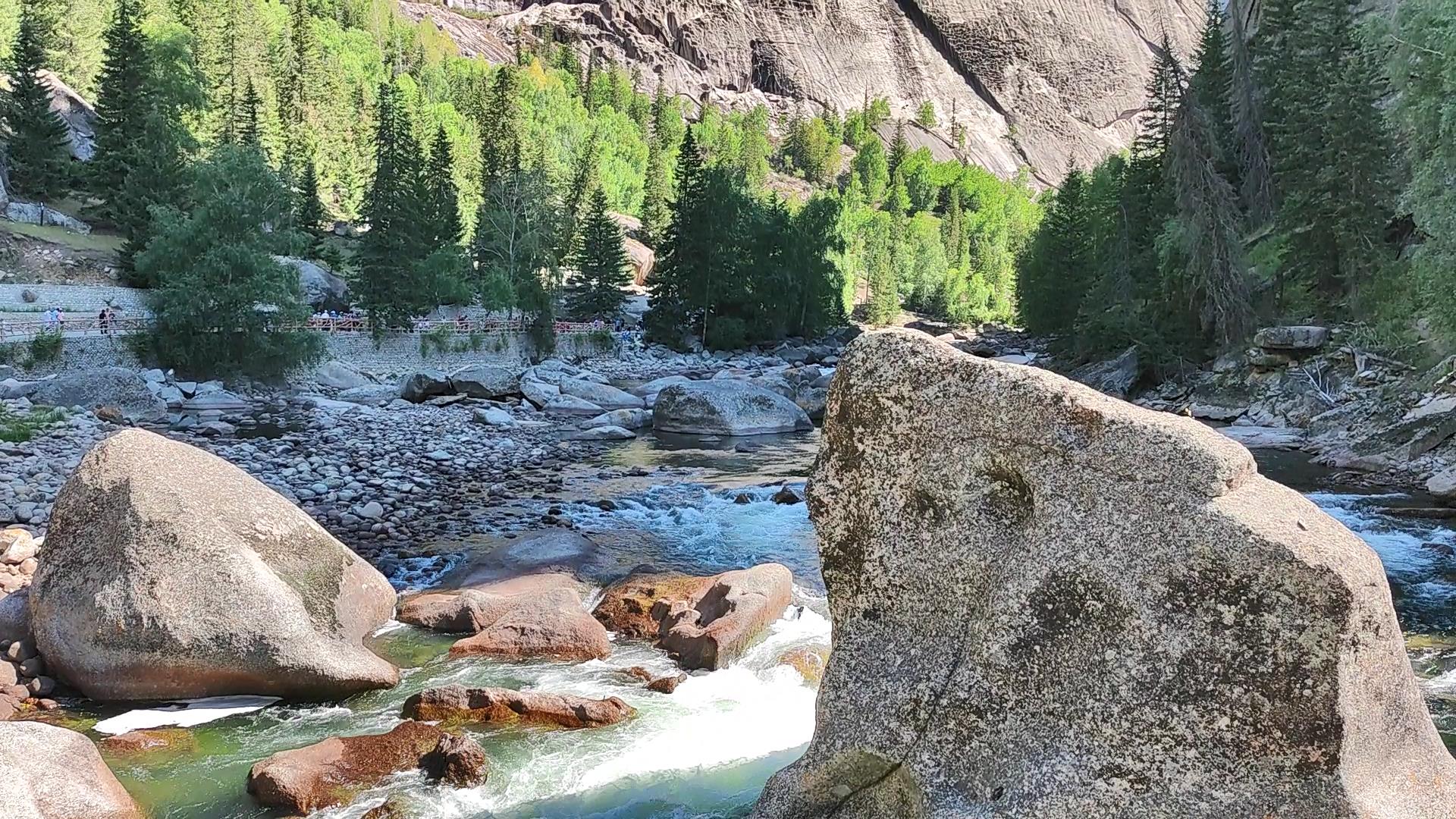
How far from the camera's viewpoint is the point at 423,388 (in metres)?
34.8

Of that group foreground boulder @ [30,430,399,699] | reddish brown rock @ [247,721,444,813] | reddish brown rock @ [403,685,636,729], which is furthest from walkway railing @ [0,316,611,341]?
reddish brown rock @ [247,721,444,813]

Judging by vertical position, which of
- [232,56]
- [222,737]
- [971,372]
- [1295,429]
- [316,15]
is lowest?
[222,737]

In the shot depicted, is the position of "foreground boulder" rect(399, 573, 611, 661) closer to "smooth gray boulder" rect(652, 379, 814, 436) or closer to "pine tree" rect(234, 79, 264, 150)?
"smooth gray boulder" rect(652, 379, 814, 436)

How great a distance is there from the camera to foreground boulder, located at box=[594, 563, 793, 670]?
33.9 ft

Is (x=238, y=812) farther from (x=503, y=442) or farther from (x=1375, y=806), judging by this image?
(x=503, y=442)

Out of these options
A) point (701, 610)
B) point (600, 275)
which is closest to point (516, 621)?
point (701, 610)

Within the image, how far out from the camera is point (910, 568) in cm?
488

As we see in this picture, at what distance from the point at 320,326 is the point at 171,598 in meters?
38.2

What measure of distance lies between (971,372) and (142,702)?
339 inches

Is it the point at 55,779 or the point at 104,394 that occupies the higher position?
the point at 104,394

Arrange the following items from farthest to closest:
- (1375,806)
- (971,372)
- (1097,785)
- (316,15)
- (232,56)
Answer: (316,15), (232,56), (971,372), (1097,785), (1375,806)

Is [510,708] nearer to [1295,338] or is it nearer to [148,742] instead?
[148,742]

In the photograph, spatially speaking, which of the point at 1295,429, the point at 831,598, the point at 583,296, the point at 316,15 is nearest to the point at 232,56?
the point at 583,296

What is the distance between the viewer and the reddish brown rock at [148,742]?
27.1 feet
